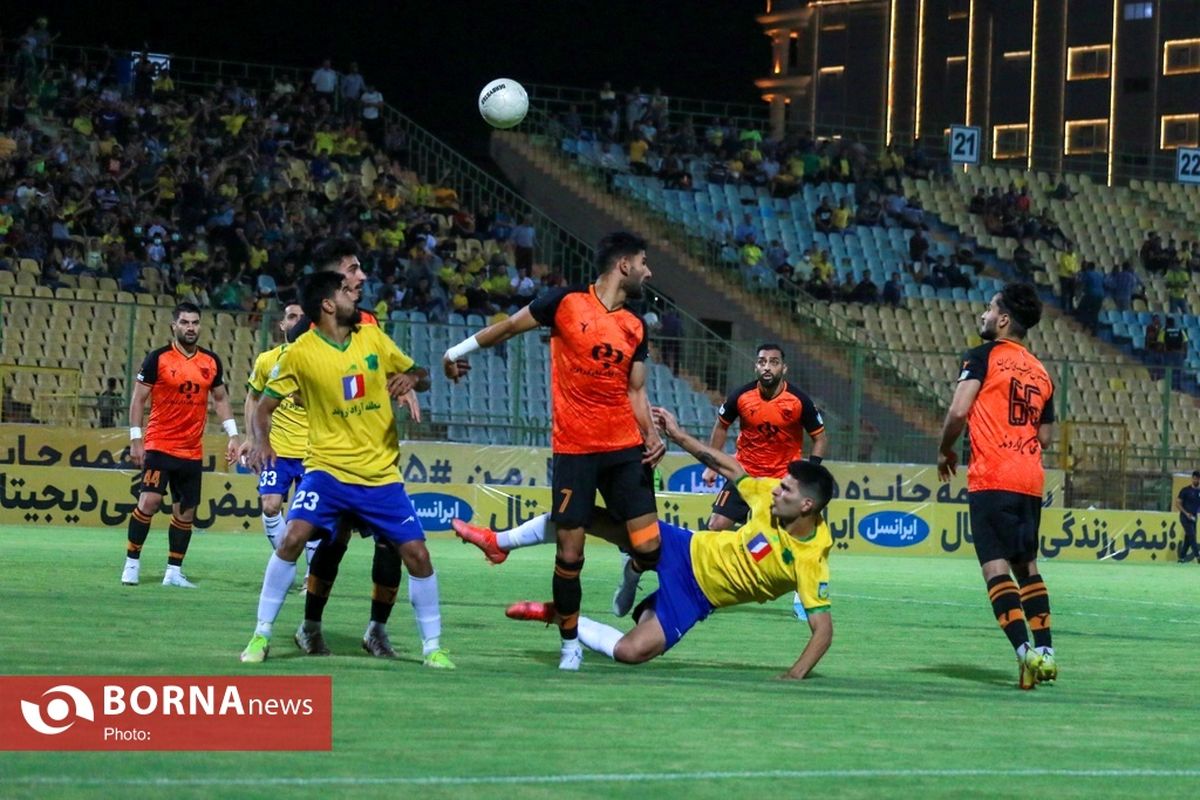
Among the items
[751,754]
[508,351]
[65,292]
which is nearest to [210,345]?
[65,292]

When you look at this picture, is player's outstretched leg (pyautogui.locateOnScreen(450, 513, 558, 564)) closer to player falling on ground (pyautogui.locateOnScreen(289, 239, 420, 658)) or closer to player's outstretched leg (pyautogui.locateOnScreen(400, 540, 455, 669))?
player falling on ground (pyautogui.locateOnScreen(289, 239, 420, 658))

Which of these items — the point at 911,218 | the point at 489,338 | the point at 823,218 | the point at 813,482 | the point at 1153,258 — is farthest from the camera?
the point at 1153,258

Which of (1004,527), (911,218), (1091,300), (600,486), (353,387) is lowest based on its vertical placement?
(1004,527)

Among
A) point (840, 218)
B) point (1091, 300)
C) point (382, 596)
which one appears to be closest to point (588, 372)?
point (382, 596)

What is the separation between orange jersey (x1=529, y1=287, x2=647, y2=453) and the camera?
414 inches

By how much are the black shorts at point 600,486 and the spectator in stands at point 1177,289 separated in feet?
121

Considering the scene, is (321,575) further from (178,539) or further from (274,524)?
(178,539)

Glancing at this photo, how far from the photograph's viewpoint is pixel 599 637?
10.5 meters

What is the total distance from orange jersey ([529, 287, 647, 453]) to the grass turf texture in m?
1.30

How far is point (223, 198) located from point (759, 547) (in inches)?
989

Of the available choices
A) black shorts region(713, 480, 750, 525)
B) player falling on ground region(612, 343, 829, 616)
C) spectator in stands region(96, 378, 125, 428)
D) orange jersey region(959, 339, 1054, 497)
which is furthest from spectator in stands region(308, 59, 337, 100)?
orange jersey region(959, 339, 1054, 497)

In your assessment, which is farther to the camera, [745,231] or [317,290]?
[745,231]

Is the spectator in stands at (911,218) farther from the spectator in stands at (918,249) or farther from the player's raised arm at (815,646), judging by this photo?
the player's raised arm at (815,646)

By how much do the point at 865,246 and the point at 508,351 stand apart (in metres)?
15.5
